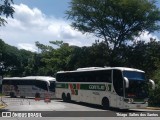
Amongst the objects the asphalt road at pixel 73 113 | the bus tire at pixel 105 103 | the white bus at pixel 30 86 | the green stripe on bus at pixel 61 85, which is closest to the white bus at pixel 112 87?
the bus tire at pixel 105 103

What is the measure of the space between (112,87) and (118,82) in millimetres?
989

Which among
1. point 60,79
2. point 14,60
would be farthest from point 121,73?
point 14,60

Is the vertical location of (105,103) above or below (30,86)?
below

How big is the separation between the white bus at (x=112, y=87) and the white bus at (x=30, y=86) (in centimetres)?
1277

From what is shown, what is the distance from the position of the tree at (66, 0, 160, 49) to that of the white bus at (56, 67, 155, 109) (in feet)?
69.1

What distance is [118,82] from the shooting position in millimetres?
29906

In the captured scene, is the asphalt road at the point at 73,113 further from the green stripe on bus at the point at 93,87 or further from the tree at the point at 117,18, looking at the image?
the tree at the point at 117,18

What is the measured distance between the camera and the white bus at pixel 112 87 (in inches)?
1156

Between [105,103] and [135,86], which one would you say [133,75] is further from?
[105,103]

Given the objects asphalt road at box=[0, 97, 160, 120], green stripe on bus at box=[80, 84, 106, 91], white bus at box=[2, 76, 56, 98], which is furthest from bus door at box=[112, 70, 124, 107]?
white bus at box=[2, 76, 56, 98]

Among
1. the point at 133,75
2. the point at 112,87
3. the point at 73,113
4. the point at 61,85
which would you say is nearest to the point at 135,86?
the point at 133,75

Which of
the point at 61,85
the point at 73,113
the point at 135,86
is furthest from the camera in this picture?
the point at 61,85

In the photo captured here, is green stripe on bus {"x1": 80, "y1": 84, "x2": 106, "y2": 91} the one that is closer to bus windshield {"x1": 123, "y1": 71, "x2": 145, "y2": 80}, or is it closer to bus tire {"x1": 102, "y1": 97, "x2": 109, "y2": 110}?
bus tire {"x1": 102, "y1": 97, "x2": 109, "y2": 110}

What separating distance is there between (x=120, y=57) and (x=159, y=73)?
1895 centimetres
